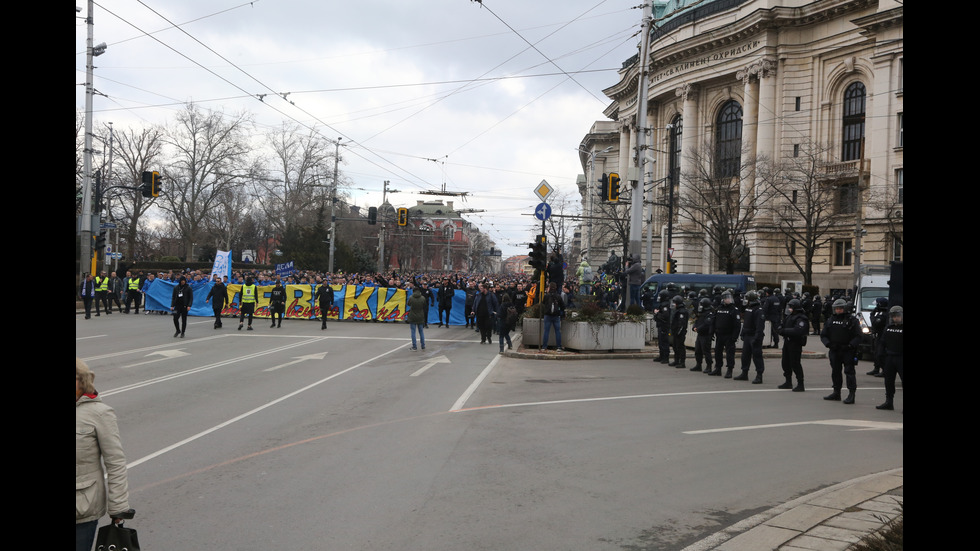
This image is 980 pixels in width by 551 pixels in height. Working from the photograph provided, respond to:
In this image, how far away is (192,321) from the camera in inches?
1117

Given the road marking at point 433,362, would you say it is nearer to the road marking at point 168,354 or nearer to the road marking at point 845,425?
the road marking at point 168,354

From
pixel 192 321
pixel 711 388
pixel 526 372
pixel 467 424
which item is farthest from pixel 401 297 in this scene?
pixel 467 424

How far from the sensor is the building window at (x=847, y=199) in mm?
46775

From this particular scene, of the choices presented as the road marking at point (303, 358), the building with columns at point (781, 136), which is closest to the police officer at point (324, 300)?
the road marking at point (303, 358)

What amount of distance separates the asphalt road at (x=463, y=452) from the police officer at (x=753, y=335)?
43 centimetres

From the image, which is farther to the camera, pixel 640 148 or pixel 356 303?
pixel 356 303

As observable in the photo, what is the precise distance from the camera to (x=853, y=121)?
51.0 metres

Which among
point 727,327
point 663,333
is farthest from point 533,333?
point 727,327

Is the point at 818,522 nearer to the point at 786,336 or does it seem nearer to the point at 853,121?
the point at 786,336

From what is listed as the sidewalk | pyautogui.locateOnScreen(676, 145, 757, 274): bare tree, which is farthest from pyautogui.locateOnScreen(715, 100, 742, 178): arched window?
the sidewalk

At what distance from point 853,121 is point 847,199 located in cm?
608

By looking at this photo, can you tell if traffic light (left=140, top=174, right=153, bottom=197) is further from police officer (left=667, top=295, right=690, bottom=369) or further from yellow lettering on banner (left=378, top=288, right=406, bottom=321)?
police officer (left=667, top=295, right=690, bottom=369)
